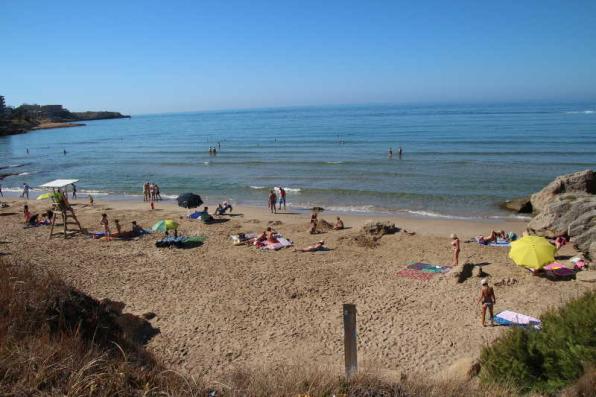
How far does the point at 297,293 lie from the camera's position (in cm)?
1146

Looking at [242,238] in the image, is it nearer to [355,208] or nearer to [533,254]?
[355,208]

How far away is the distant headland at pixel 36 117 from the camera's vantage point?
100m

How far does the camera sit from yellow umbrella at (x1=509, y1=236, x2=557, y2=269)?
11484 millimetres

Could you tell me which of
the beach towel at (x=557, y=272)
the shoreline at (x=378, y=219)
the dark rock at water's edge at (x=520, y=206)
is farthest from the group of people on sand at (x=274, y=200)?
the beach towel at (x=557, y=272)

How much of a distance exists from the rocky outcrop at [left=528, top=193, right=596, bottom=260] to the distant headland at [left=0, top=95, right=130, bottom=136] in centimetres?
10494

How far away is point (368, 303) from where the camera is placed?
35.5 feet

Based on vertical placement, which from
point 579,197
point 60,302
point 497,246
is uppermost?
point 60,302

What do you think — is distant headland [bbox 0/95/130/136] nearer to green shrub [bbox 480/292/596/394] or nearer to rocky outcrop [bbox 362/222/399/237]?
rocky outcrop [bbox 362/222/399/237]

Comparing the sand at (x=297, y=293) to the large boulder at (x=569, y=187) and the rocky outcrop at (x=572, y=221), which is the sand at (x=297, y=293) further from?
the large boulder at (x=569, y=187)

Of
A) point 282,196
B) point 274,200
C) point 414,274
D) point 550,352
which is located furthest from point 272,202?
point 550,352

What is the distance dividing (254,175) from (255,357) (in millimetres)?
25396

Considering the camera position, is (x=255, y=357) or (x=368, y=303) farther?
(x=368, y=303)

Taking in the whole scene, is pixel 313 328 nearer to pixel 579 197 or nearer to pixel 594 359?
pixel 594 359

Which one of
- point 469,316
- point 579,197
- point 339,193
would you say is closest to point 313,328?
point 469,316
